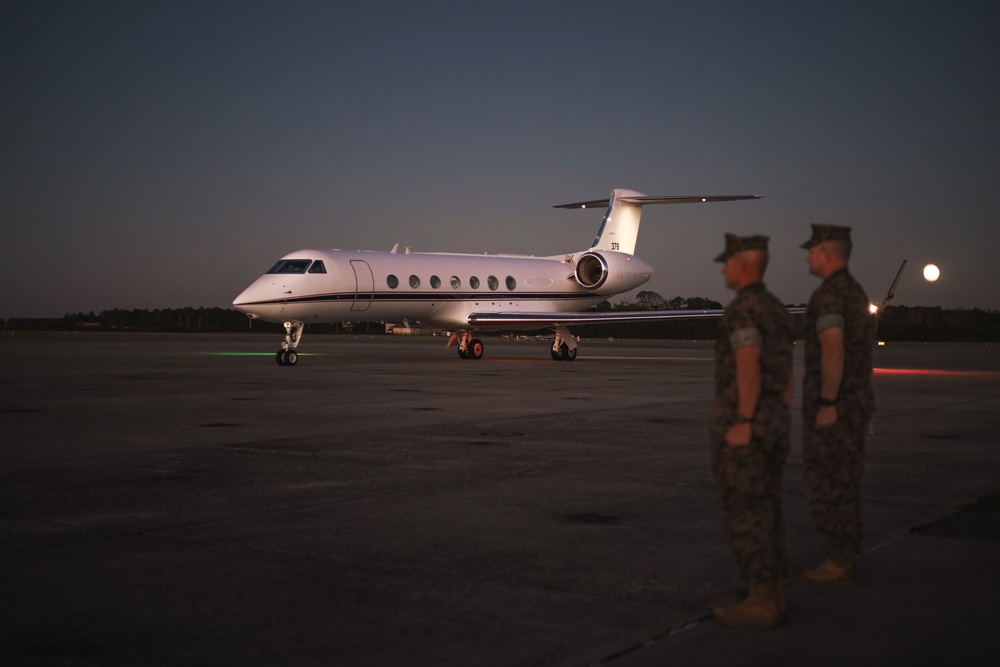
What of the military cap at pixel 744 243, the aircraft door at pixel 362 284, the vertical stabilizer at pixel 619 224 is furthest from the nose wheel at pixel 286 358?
the military cap at pixel 744 243

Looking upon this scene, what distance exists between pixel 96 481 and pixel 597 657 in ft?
16.8

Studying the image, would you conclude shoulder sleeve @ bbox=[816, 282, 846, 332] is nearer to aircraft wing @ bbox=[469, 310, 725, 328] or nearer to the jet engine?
aircraft wing @ bbox=[469, 310, 725, 328]

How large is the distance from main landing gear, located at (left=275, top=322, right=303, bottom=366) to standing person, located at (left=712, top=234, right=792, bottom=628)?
20633mm

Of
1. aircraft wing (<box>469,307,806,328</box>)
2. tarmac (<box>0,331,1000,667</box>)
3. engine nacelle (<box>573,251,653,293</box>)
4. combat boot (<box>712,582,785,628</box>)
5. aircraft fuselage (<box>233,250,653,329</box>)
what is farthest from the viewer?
engine nacelle (<box>573,251,653,293</box>)

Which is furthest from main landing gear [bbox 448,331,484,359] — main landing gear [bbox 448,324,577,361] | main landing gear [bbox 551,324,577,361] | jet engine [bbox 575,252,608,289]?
jet engine [bbox 575,252,608,289]

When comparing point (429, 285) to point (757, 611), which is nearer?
point (757, 611)

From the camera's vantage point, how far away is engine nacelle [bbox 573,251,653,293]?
3219 cm

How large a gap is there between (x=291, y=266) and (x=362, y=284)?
194 cm

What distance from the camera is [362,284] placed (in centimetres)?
2633

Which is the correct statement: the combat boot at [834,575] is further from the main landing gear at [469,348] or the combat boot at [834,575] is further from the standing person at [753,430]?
the main landing gear at [469,348]

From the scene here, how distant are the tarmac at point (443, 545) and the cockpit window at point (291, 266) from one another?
13.0 metres

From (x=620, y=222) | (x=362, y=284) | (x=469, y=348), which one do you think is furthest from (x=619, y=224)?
(x=362, y=284)

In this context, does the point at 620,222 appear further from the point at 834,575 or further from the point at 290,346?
the point at 834,575

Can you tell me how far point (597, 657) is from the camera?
3.87m
